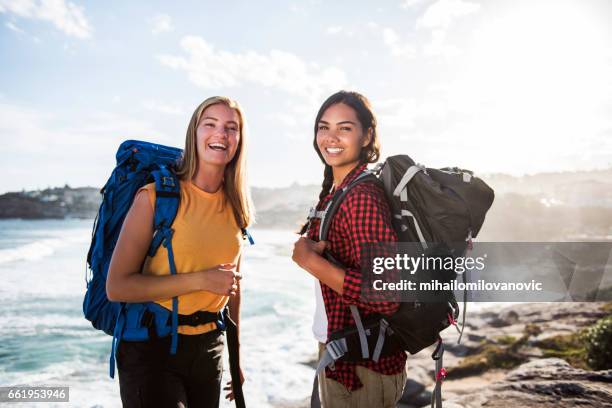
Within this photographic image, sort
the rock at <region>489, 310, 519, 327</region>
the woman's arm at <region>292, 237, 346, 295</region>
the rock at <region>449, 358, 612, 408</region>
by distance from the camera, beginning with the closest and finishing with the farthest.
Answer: the woman's arm at <region>292, 237, 346, 295</region>, the rock at <region>449, 358, 612, 408</region>, the rock at <region>489, 310, 519, 327</region>

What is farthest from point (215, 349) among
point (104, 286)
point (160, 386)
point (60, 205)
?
point (60, 205)

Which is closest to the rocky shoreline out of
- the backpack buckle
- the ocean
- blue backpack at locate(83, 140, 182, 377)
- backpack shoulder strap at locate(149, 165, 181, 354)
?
the ocean

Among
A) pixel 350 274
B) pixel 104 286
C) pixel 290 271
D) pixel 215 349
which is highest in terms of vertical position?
pixel 350 274

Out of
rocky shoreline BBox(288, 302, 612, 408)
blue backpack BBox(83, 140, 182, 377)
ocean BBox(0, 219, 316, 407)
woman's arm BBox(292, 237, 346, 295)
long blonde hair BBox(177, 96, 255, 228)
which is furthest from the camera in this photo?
ocean BBox(0, 219, 316, 407)

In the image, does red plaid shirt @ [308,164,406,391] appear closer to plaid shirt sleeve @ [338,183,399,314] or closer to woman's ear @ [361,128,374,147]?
plaid shirt sleeve @ [338,183,399,314]

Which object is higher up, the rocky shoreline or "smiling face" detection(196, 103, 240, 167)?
"smiling face" detection(196, 103, 240, 167)

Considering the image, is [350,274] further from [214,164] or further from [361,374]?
[214,164]

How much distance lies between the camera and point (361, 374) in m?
2.17

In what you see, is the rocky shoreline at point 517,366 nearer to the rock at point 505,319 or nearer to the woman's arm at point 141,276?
the rock at point 505,319

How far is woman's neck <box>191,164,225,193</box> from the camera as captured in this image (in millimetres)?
2721

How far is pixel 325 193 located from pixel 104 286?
1.64 m

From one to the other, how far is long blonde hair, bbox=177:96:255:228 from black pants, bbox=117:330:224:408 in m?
0.90

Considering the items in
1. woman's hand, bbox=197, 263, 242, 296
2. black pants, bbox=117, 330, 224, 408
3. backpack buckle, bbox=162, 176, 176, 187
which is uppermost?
backpack buckle, bbox=162, 176, 176, 187

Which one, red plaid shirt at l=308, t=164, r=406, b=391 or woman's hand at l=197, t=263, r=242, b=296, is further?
woman's hand at l=197, t=263, r=242, b=296
